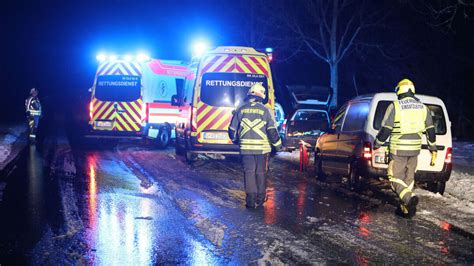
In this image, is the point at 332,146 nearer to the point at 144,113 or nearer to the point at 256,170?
the point at 256,170

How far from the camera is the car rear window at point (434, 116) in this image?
27.3 ft

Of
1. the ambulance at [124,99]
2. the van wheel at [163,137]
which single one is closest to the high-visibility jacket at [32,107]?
the ambulance at [124,99]

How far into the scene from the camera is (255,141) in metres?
7.05

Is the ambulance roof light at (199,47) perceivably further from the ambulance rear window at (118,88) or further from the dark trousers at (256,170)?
the dark trousers at (256,170)

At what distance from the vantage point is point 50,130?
2123cm

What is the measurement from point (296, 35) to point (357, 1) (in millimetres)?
3417

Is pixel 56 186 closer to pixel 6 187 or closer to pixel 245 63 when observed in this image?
pixel 6 187

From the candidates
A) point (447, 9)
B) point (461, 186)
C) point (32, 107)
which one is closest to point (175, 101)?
point (32, 107)

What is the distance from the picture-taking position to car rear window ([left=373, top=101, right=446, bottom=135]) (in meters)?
8.33

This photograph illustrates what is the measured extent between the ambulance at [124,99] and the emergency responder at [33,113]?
2332mm

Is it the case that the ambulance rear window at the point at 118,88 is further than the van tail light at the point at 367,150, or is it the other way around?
the ambulance rear window at the point at 118,88

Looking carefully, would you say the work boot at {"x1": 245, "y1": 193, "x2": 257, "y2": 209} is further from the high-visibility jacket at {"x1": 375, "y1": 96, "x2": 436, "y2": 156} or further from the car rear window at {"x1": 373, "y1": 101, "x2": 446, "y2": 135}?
the car rear window at {"x1": 373, "y1": 101, "x2": 446, "y2": 135}

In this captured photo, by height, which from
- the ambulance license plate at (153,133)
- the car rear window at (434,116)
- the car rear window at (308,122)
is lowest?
the ambulance license plate at (153,133)

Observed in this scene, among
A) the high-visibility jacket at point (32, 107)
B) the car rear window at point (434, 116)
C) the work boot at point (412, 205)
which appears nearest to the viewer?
the work boot at point (412, 205)
